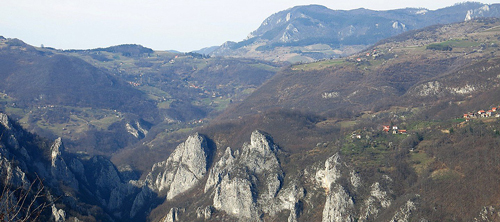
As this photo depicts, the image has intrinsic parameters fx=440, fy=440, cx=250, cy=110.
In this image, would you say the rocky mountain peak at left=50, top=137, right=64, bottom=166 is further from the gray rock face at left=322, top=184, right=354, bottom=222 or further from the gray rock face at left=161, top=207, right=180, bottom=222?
the gray rock face at left=322, top=184, right=354, bottom=222

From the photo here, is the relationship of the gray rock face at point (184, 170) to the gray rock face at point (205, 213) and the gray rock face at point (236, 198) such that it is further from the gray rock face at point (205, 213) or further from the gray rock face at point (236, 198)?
the gray rock face at point (236, 198)

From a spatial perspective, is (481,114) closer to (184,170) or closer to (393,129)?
(393,129)

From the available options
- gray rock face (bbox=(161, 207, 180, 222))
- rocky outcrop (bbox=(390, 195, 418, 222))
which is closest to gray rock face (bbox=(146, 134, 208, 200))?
gray rock face (bbox=(161, 207, 180, 222))

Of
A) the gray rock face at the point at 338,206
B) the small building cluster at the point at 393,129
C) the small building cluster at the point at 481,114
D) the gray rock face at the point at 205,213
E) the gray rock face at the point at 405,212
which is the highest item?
the small building cluster at the point at 481,114

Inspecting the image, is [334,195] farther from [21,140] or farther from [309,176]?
[21,140]

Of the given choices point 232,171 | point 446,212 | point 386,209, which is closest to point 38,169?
point 232,171

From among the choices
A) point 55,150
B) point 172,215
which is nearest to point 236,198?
point 172,215

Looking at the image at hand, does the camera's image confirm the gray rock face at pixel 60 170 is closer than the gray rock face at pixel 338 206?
No

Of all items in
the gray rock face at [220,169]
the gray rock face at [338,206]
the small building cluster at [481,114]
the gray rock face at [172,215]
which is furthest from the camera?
the gray rock face at [220,169]

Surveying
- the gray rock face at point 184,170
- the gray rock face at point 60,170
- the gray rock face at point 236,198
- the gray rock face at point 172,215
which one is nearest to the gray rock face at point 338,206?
the gray rock face at point 236,198
